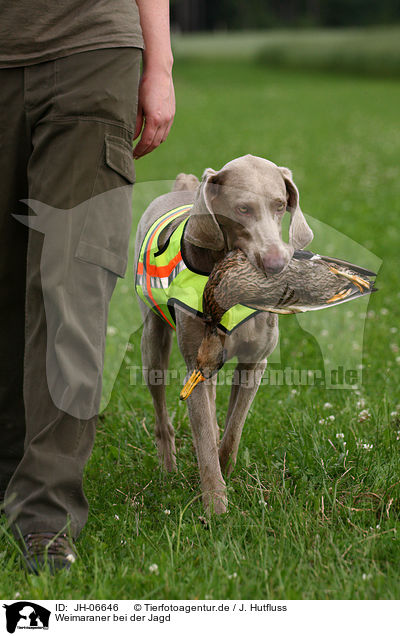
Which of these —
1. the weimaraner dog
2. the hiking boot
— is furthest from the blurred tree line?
the hiking boot

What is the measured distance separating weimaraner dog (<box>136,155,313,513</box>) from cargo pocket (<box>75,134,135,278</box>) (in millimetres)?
289

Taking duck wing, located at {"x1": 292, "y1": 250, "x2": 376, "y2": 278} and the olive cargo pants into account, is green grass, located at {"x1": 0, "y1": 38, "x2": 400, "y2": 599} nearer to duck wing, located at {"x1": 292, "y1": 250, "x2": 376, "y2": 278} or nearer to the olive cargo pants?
the olive cargo pants

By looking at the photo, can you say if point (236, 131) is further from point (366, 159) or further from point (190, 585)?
point (190, 585)

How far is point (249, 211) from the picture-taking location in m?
2.65

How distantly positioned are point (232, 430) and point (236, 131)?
13195mm

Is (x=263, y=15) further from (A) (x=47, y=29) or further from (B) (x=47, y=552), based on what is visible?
(B) (x=47, y=552)

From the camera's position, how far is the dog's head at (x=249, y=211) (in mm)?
2600

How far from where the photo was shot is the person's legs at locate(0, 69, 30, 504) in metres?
2.58

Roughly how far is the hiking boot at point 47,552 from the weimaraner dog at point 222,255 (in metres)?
0.59

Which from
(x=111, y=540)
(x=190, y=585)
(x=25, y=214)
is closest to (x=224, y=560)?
(x=190, y=585)
